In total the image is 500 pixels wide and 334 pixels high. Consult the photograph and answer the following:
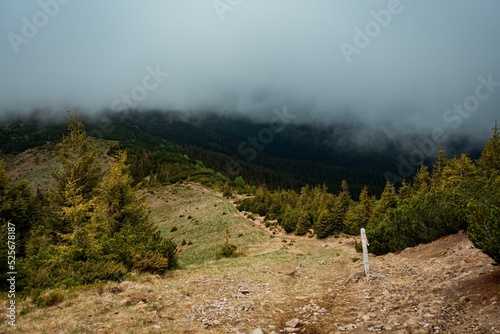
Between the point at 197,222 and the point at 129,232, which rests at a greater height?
the point at 129,232

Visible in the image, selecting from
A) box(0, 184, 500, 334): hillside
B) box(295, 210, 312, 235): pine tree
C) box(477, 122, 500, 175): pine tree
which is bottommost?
box(295, 210, 312, 235): pine tree

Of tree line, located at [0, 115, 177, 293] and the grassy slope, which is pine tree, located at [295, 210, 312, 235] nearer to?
the grassy slope

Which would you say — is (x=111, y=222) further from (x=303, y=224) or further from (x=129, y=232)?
(x=303, y=224)

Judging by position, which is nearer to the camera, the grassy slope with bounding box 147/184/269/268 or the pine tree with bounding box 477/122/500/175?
the grassy slope with bounding box 147/184/269/268

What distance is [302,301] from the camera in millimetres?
9312

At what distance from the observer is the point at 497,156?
4291cm

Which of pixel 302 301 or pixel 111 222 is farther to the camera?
pixel 111 222

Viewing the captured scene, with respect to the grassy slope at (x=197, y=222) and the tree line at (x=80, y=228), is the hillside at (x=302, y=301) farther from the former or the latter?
the grassy slope at (x=197, y=222)

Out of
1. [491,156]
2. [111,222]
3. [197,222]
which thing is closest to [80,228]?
[111,222]

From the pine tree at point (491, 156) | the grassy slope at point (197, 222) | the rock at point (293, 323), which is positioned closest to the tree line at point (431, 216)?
the pine tree at point (491, 156)

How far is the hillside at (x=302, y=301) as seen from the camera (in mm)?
6641

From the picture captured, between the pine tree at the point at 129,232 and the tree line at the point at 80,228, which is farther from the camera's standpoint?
the pine tree at the point at 129,232

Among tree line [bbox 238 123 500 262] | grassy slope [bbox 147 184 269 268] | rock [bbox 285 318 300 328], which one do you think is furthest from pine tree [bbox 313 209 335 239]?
rock [bbox 285 318 300 328]

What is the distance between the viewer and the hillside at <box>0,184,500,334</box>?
6641 mm
